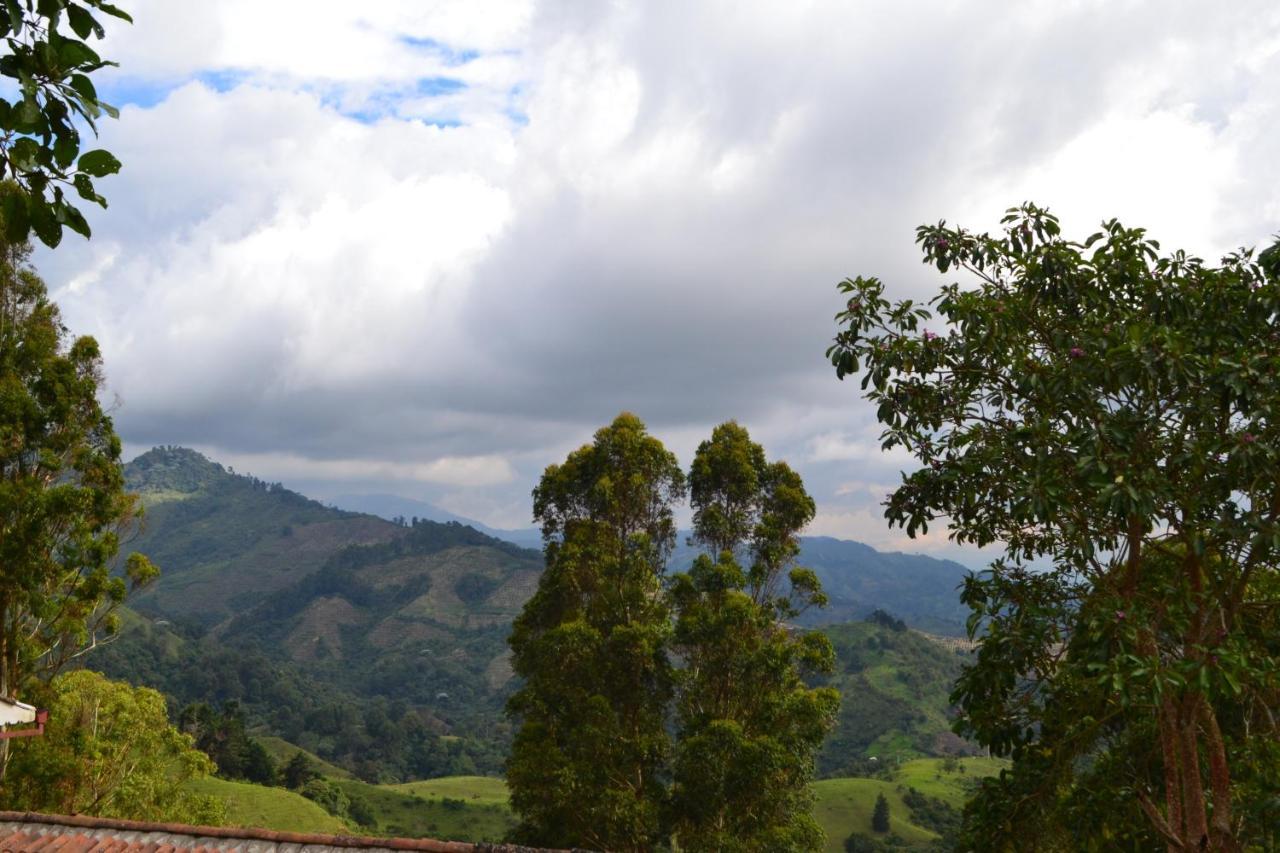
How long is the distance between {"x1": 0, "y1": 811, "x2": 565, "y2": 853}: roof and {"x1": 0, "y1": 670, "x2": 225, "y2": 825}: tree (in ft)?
28.3

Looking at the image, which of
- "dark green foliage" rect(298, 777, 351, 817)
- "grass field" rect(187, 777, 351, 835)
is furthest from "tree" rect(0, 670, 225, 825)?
"dark green foliage" rect(298, 777, 351, 817)

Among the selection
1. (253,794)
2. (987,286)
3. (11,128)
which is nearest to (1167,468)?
(987,286)

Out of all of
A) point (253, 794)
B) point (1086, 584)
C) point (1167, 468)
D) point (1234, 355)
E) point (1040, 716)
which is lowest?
point (253, 794)

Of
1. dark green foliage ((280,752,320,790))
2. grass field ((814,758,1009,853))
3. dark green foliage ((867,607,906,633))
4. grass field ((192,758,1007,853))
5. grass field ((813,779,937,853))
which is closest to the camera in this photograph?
grass field ((192,758,1007,853))

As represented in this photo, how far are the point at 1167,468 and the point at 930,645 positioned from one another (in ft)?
559

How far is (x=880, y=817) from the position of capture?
8850cm

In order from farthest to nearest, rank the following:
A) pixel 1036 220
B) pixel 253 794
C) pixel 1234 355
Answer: pixel 253 794, pixel 1036 220, pixel 1234 355

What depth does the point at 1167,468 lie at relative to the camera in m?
7.57

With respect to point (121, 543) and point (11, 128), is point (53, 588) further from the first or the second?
point (11, 128)

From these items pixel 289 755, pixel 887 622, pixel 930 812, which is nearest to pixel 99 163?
pixel 930 812

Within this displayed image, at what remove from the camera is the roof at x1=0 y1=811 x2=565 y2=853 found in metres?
9.49

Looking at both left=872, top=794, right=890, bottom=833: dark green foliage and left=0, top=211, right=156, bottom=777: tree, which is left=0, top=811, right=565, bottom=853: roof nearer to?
left=0, top=211, right=156, bottom=777: tree

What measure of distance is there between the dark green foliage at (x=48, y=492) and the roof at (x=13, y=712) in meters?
4.88

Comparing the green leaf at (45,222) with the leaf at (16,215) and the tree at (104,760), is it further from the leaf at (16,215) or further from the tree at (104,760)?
the tree at (104,760)
